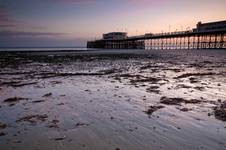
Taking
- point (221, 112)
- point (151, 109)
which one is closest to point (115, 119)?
point (151, 109)

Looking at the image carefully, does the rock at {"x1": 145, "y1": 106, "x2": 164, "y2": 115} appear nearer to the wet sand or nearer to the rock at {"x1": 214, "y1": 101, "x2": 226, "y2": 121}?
the wet sand

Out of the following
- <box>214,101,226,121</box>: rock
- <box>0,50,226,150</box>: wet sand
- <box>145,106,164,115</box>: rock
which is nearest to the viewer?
<box>0,50,226,150</box>: wet sand

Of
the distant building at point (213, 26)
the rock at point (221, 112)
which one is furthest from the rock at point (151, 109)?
the distant building at point (213, 26)

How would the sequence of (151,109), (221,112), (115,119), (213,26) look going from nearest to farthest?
(115,119) → (221,112) → (151,109) → (213,26)

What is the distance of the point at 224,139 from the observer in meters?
6.82

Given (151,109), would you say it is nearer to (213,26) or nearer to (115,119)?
(115,119)

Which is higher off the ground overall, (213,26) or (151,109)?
(213,26)

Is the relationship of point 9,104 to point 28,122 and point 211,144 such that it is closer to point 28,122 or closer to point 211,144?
point 28,122

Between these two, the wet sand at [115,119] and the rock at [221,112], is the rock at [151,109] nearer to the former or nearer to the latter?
the wet sand at [115,119]

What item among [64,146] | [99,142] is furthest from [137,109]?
[64,146]

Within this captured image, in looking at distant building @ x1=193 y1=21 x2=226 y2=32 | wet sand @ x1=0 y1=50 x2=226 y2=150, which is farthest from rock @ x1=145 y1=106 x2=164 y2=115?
distant building @ x1=193 y1=21 x2=226 y2=32

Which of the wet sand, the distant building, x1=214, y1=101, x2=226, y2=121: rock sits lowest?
the wet sand

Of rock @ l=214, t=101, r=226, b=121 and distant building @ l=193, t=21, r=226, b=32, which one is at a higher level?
distant building @ l=193, t=21, r=226, b=32

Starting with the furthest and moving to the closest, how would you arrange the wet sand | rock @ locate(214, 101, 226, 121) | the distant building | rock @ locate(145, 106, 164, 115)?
the distant building, rock @ locate(145, 106, 164, 115), rock @ locate(214, 101, 226, 121), the wet sand
